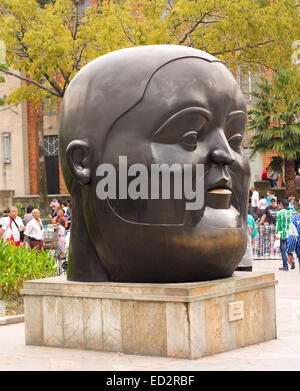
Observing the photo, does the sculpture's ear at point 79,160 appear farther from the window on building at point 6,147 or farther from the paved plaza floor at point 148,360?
the window on building at point 6,147

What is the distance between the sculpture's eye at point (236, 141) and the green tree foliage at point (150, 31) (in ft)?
44.9

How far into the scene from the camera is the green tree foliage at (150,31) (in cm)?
2198

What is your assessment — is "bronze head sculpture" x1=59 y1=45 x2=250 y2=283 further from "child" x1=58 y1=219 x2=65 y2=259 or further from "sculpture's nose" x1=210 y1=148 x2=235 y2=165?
"child" x1=58 y1=219 x2=65 y2=259

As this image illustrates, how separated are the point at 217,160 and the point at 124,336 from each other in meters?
2.14

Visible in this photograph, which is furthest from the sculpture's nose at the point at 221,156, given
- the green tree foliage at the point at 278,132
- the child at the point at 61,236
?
the green tree foliage at the point at 278,132

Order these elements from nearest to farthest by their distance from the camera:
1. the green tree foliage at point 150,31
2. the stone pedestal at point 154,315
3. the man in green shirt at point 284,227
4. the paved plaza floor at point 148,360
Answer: the paved plaza floor at point 148,360
the stone pedestal at point 154,315
the man in green shirt at point 284,227
the green tree foliage at point 150,31

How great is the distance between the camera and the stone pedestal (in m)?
7.76

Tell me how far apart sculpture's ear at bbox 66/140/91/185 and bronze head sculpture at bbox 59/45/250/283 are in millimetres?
11

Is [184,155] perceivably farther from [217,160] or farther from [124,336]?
[124,336]

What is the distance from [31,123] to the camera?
41781 millimetres

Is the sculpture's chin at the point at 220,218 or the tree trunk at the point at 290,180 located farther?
the tree trunk at the point at 290,180

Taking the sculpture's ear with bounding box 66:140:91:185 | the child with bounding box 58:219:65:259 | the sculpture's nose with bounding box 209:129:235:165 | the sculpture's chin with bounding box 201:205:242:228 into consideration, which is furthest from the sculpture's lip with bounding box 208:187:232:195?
the child with bounding box 58:219:65:259

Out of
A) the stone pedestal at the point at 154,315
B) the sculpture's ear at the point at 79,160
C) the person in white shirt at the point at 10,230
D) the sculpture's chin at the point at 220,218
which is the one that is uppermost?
the sculpture's ear at the point at 79,160
